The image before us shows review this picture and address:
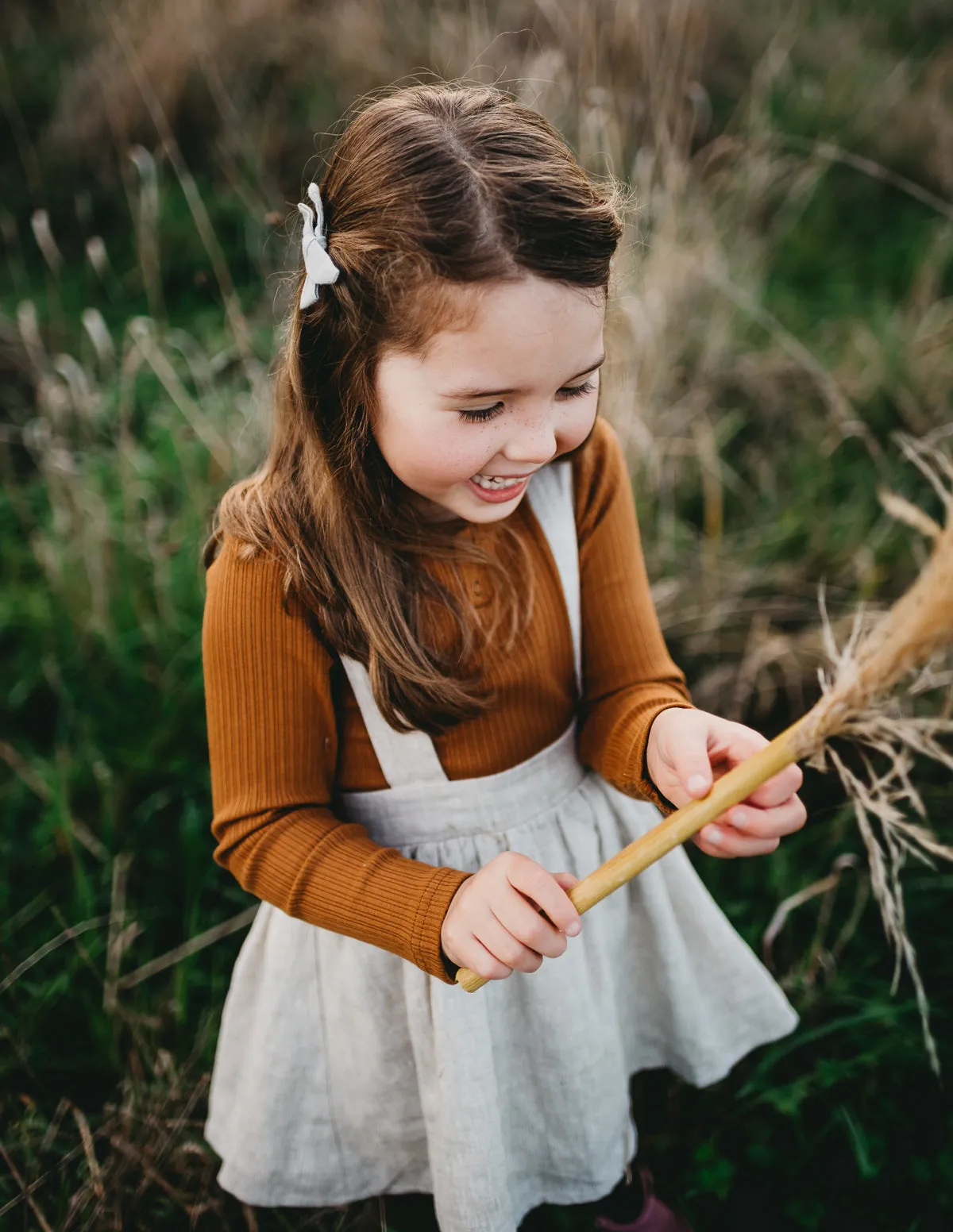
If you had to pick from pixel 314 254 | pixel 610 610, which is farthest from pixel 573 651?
pixel 314 254

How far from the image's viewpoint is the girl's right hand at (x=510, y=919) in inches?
36.7

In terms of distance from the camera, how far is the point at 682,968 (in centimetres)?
140

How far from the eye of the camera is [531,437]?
1.00 meters

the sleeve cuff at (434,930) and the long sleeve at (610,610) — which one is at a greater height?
the long sleeve at (610,610)

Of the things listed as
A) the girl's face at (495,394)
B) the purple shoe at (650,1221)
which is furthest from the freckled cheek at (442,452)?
the purple shoe at (650,1221)

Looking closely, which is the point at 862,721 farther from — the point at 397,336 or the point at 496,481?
the point at 397,336

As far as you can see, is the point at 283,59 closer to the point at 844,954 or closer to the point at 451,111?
the point at 451,111

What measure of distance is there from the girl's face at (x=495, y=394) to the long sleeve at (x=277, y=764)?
0.24m

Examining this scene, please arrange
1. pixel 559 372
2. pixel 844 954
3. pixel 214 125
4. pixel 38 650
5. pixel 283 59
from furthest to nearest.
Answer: pixel 283 59 < pixel 214 125 < pixel 38 650 < pixel 844 954 < pixel 559 372

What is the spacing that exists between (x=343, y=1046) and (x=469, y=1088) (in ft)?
0.71

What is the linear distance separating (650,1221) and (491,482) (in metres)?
1.17

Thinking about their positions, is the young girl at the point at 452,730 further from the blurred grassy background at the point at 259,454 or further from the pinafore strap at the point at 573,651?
the blurred grassy background at the point at 259,454

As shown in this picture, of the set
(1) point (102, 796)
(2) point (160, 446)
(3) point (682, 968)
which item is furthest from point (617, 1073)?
(2) point (160, 446)

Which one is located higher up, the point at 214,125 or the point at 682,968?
the point at 214,125
